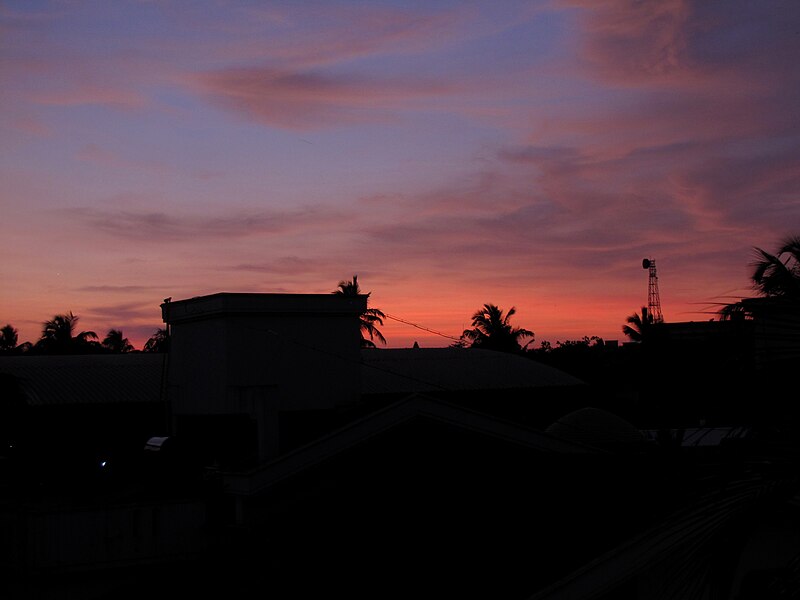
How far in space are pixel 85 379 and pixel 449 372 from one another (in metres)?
16.4

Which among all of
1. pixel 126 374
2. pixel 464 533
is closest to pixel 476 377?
pixel 126 374

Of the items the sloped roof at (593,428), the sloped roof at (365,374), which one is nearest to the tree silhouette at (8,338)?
the sloped roof at (365,374)

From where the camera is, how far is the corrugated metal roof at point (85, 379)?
97.9 ft

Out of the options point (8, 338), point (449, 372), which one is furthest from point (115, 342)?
point (449, 372)

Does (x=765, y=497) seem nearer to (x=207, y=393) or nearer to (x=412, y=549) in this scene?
(x=412, y=549)

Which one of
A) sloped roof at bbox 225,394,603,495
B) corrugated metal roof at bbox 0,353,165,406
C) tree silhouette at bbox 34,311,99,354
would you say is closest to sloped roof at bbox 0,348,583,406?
corrugated metal roof at bbox 0,353,165,406

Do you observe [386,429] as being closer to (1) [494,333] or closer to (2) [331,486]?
(2) [331,486]

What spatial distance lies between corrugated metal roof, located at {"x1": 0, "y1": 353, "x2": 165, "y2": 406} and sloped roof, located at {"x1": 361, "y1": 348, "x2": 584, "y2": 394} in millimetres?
8979

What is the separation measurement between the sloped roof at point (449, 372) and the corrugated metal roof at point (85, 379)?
29.5 ft

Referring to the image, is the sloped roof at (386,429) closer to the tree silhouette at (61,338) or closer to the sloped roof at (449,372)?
the sloped roof at (449,372)

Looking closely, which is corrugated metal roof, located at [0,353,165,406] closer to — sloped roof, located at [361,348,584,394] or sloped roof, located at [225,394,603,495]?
sloped roof, located at [361,348,584,394]

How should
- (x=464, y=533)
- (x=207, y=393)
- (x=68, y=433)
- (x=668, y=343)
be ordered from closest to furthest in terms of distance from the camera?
(x=668, y=343)
(x=464, y=533)
(x=207, y=393)
(x=68, y=433)

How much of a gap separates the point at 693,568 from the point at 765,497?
1.60ft

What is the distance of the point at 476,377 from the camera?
38750 millimetres
